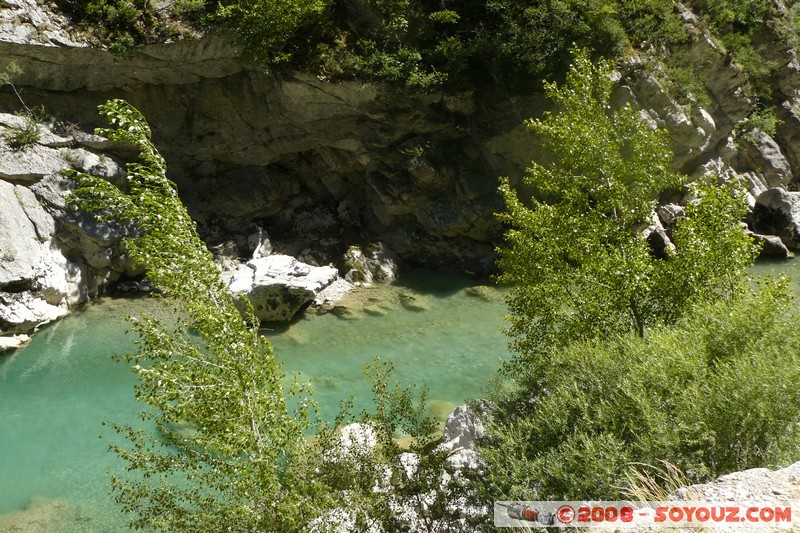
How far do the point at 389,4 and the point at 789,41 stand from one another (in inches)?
860

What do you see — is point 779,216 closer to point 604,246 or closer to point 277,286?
point 604,246

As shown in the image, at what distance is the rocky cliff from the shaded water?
3122 mm

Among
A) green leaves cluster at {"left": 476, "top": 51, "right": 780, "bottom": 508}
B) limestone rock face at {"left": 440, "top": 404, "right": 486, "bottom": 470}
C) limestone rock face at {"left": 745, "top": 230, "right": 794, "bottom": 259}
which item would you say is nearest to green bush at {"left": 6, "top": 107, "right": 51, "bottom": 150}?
green leaves cluster at {"left": 476, "top": 51, "right": 780, "bottom": 508}

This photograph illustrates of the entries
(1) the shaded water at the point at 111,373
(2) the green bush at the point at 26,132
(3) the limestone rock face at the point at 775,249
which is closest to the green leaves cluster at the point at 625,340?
(1) the shaded water at the point at 111,373

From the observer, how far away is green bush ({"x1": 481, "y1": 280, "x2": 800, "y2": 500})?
6.81 metres

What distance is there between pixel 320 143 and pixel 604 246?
19162mm

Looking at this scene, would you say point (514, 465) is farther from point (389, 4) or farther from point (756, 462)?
point (389, 4)

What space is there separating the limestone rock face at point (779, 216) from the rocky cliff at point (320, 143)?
217 cm

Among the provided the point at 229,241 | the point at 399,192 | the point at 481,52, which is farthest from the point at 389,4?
the point at 229,241

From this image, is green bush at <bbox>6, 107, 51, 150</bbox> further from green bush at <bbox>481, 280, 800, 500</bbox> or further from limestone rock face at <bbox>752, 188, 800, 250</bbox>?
limestone rock face at <bbox>752, 188, 800, 250</bbox>

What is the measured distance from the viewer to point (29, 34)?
2123 cm

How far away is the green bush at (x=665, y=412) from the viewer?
681cm

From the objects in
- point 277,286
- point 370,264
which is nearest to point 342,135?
point 370,264

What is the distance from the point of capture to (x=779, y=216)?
27.2 meters
